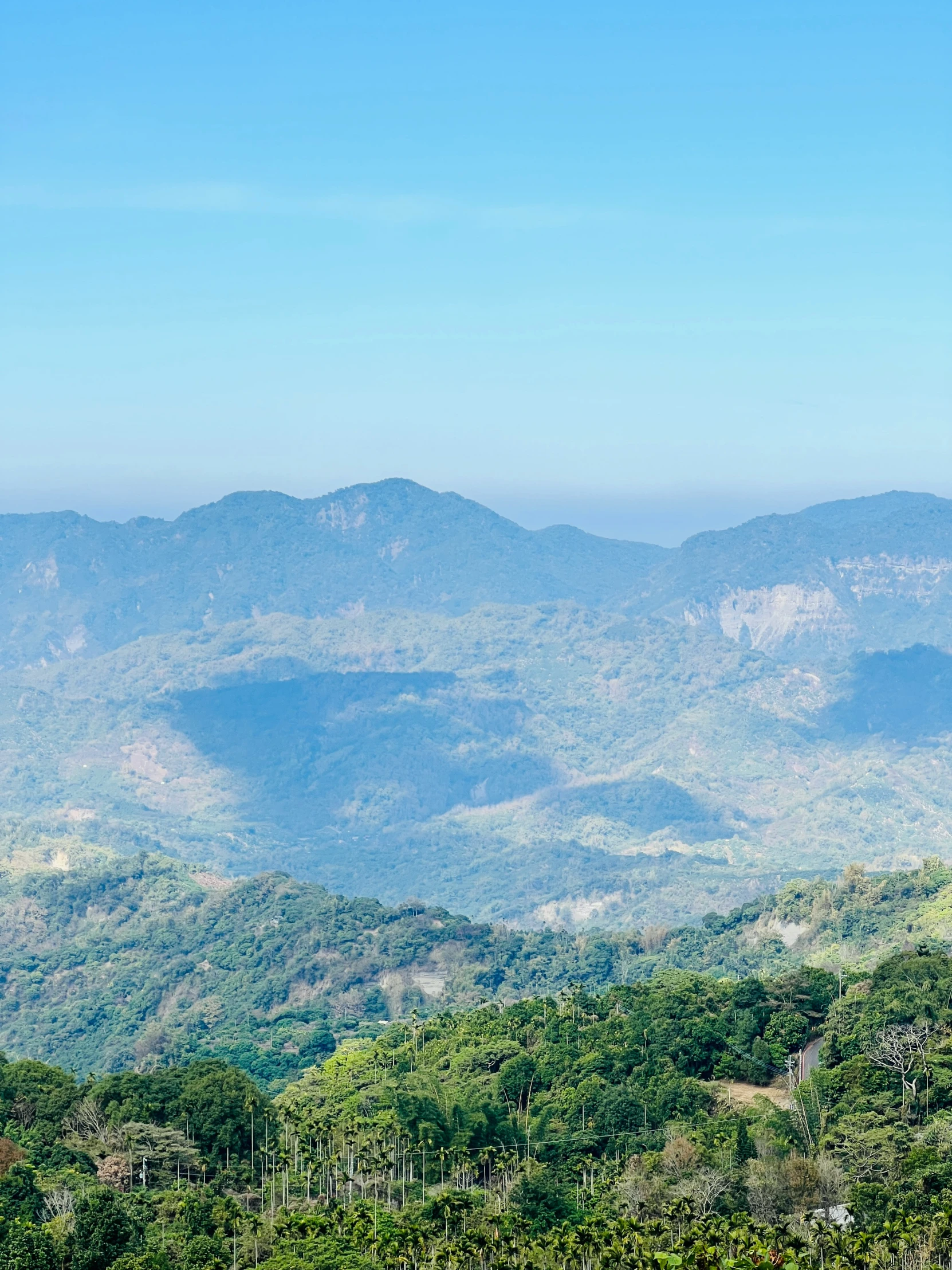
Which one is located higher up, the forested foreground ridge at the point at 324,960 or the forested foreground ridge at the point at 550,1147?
the forested foreground ridge at the point at 550,1147

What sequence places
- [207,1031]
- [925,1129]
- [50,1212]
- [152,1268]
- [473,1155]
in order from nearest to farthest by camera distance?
[152,1268], [50,1212], [925,1129], [473,1155], [207,1031]

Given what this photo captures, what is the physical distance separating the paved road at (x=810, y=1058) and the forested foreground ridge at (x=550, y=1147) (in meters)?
0.56

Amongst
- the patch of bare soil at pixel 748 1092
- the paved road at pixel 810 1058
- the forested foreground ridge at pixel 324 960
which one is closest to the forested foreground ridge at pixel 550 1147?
the patch of bare soil at pixel 748 1092

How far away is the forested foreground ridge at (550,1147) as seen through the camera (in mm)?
63438

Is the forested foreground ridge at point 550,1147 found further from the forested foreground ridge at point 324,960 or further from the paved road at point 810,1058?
the forested foreground ridge at point 324,960

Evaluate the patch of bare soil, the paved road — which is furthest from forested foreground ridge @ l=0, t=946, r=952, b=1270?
the paved road

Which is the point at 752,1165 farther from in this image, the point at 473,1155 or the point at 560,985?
the point at 560,985

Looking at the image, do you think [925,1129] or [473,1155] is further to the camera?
[473,1155]

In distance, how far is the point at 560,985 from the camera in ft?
537

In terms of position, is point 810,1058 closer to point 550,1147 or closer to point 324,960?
point 550,1147

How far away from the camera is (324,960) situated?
174 m

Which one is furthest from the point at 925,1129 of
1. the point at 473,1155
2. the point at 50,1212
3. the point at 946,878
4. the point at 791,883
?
the point at 791,883

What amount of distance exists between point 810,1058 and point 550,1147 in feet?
49.5

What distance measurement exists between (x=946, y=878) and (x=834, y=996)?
64951 millimetres
